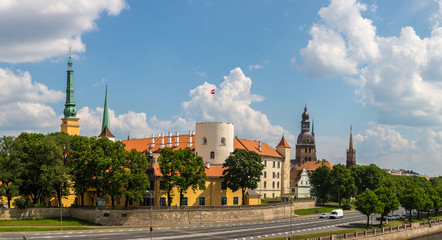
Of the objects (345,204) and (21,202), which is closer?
(21,202)

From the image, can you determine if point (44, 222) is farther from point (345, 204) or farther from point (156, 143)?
point (345, 204)

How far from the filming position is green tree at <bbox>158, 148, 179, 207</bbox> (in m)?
85.4

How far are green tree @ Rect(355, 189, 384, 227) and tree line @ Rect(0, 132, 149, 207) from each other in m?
40.2

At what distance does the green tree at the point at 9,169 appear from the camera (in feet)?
251

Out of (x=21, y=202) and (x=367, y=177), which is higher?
(x=367, y=177)

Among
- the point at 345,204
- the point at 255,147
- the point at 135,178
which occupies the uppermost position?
the point at 255,147

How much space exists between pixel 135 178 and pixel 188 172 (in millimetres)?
10201

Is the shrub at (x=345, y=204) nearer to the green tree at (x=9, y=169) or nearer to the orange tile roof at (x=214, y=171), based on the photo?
the orange tile roof at (x=214, y=171)

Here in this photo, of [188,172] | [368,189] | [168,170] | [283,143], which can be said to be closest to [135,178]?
[168,170]

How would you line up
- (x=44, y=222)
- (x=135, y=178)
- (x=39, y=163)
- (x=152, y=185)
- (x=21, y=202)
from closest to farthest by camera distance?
(x=21, y=202), (x=44, y=222), (x=135, y=178), (x=39, y=163), (x=152, y=185)

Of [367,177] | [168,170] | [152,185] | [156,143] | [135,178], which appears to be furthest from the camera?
[367,177]

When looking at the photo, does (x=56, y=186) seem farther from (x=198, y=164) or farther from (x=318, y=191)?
(x=318, y=191)

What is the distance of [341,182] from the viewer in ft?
412

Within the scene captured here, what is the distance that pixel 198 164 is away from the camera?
3501 inches
